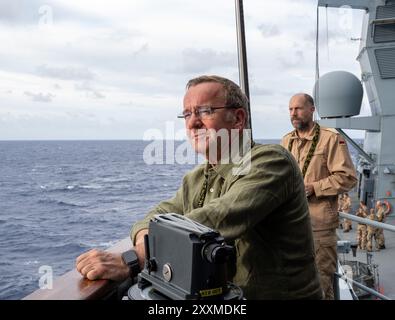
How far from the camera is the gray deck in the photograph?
909 cm

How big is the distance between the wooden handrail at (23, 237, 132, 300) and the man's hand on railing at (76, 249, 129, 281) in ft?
0.08

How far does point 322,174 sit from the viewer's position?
3.42m

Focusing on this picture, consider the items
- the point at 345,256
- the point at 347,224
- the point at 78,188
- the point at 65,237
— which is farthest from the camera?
the point at 78,188

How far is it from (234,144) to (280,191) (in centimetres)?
25

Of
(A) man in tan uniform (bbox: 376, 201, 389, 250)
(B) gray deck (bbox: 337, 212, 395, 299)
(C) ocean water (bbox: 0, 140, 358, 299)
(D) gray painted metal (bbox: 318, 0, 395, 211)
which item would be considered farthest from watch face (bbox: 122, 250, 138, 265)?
(D) gray painted metal (bbox: 318, 0, 395, 211)

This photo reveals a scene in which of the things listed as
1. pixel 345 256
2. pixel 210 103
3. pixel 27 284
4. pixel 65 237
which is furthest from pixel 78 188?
pixel 210 103

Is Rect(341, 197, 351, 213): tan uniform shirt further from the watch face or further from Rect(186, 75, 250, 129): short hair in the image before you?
the watch face

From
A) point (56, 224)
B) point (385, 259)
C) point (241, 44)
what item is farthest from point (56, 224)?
point (241, 44)

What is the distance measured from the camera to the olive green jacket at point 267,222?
1182 mm

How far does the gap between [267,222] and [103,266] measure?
1.57 ft

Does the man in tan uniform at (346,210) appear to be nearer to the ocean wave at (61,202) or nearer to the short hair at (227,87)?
the short hair at (227,87)

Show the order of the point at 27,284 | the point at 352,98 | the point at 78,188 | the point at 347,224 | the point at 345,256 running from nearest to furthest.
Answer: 1. the point at 345,256
2. the point at 27,284
3. the point at 347,224
4. the point at 352,98
5. the point at 78,188
